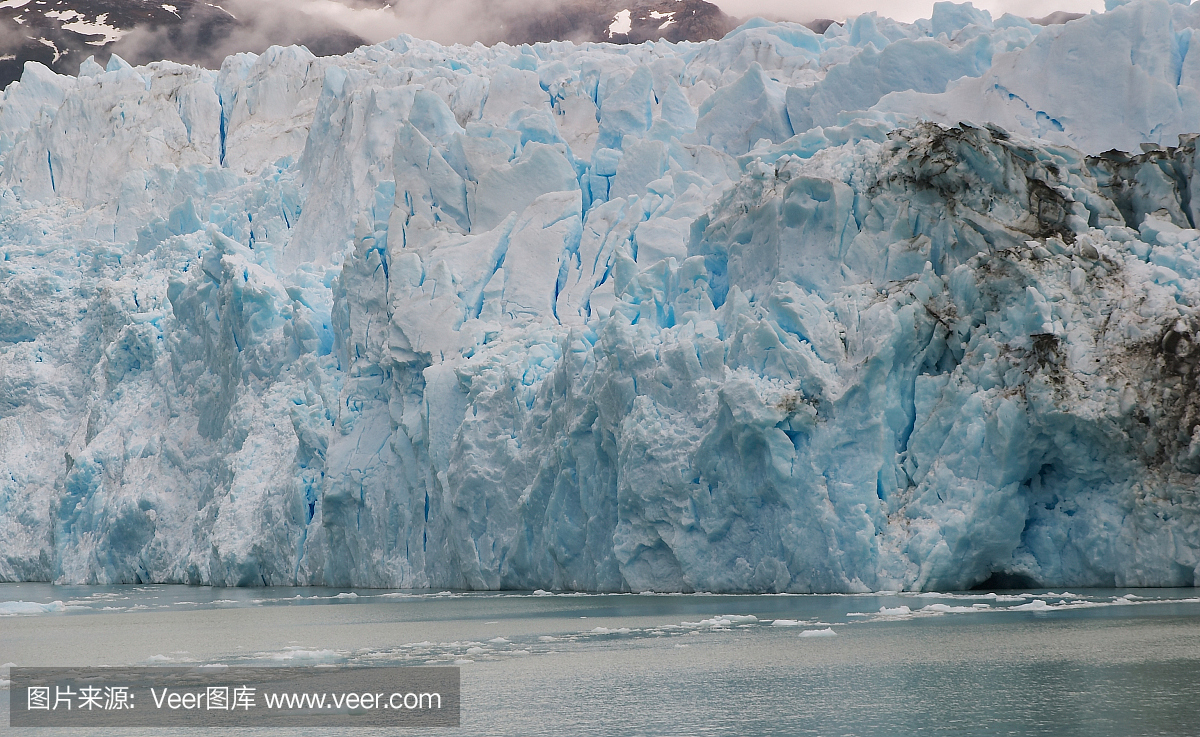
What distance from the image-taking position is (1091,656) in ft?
25.5

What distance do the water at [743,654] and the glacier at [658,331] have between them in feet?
4.12

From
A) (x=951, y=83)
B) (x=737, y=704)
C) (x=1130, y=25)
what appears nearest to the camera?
(x=737, y=704)

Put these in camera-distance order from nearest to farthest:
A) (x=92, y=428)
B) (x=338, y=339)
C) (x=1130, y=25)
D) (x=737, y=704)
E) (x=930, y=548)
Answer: (x=737, y=704) → (x=930, y=548) → (x=1130, y=25) → (x=338, y=339) → (x=92, y=428)

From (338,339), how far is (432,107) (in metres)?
4.40

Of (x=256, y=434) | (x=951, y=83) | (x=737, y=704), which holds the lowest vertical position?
(x=737, y=704)

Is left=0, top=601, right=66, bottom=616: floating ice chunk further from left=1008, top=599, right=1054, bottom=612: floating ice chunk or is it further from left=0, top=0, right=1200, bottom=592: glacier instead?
left=1008, top=599, right=1054, bottom=612: floating ice chunk

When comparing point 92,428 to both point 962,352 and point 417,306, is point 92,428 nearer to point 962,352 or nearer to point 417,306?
point 417,306

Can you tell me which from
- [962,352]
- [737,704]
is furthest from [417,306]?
[737,704]

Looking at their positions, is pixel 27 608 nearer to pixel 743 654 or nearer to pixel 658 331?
pixel 658 331

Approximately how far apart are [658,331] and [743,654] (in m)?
6.96

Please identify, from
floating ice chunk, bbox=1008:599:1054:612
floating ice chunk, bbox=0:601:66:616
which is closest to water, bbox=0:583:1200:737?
floating ice chunk, bbox=1008:599:1054:612

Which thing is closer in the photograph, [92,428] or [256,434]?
[256,434]

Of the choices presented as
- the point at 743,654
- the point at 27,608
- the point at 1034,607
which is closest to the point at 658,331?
the point at 1034,607

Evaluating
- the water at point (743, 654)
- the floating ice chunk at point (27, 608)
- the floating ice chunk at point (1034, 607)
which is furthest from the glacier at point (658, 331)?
the floating ice chunk at point (27, 608)
